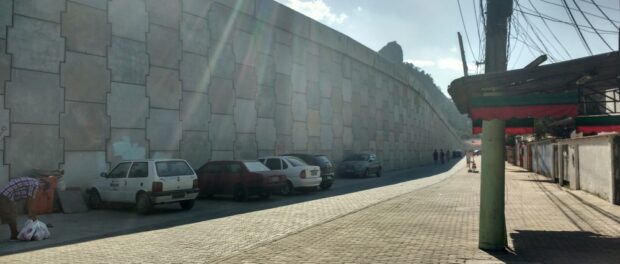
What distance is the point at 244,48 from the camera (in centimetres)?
2464

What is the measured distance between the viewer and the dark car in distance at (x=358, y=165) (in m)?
32.0

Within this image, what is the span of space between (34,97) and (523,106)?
43.7 feet

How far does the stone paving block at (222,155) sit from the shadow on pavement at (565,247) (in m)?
14.4

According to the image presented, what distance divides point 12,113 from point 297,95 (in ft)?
55.9

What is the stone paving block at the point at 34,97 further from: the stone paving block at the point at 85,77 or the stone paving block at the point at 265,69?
the stone paving block at the point at 265,69

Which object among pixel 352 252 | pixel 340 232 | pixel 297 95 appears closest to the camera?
pixel 352 252

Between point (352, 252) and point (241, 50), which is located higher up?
point (241, 50)

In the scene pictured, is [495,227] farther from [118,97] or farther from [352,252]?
[118,97]

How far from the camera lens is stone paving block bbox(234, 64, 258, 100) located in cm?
2400

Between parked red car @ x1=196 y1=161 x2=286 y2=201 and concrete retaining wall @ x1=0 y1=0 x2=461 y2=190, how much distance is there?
2.32m

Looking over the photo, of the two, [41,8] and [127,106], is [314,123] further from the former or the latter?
[41,8]

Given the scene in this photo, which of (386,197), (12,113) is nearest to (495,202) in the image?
Result: (386,197)

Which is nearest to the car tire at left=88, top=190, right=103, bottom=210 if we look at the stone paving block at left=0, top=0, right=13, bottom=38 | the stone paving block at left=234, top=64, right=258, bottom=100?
the stone paving block at left=0, top=0, right=13, bottom=38

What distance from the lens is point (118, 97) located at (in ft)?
58.3
